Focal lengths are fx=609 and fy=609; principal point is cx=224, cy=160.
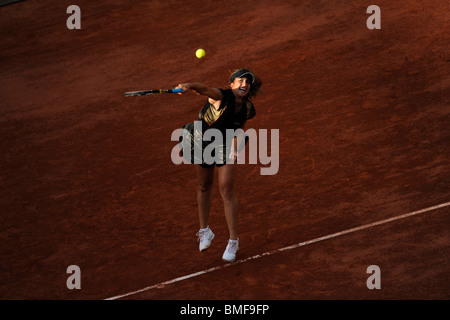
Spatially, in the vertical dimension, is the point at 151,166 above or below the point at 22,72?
below

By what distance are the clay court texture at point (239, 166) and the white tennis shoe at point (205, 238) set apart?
178 millimetres

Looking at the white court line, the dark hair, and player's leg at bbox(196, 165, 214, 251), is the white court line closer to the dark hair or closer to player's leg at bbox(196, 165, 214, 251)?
player's leg at bbox(196, 165, 214, 251)

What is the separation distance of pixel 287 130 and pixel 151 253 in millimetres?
3034

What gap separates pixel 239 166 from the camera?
8.77 metres

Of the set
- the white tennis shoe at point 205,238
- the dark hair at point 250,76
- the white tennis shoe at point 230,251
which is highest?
the dark hair at point 250,76

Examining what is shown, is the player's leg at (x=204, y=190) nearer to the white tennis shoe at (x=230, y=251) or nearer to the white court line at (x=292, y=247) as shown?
the white tennis shoe at (x=230, y=251)

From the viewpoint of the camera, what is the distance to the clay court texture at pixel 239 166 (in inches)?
285

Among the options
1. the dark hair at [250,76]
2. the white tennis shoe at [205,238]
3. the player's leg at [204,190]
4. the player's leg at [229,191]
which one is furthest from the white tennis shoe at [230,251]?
the dark hair at [250,76]

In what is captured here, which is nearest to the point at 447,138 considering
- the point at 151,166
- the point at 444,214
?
the point at 444,214

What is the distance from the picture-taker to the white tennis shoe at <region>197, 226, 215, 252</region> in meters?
7.35

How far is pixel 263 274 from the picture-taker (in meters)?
7.13

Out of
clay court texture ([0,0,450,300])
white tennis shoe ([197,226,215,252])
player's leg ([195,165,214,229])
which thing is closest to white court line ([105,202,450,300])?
clay court texture ([0,0,450,300])

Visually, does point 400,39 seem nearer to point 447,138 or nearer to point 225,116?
point 447,138

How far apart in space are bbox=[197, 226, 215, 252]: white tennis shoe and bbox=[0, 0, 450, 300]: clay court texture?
0.18 m
